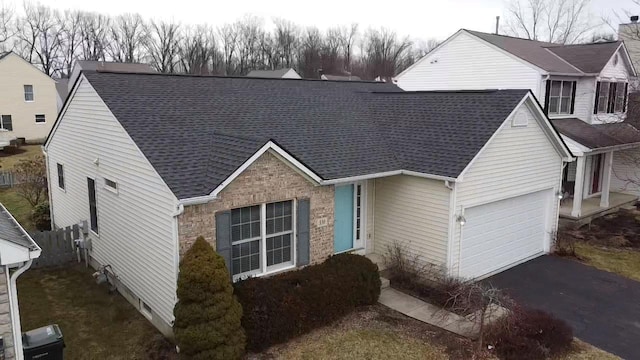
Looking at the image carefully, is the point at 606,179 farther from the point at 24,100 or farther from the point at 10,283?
the point at 24,100

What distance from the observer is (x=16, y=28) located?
76.2 meters

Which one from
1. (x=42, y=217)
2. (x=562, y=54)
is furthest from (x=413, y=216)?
(x=562, y=54)

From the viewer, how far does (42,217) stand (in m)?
18.3

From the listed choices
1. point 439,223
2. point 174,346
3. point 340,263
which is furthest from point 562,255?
point 174,346

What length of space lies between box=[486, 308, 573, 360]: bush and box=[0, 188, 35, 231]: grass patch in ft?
56.5

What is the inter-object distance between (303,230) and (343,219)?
6.35 ft

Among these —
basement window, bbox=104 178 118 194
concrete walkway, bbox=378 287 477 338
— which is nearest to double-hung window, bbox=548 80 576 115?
concrete walkway, bbox=378 287 477 338

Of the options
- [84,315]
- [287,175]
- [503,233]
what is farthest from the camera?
[503,233]

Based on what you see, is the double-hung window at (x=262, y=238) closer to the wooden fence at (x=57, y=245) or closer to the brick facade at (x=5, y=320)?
the brick facade at (x=5, y=320)

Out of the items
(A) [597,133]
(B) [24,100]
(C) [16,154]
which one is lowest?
(C) [16,154]

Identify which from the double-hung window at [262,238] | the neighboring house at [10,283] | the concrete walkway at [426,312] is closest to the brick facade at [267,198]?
the double-hung window at [262,238]

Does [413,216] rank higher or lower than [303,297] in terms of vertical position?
higher

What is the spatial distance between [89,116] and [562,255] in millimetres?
15032

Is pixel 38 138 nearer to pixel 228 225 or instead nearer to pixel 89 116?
pixel 89 116
